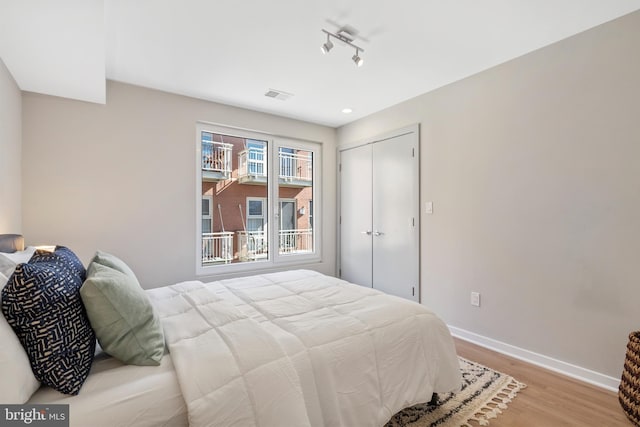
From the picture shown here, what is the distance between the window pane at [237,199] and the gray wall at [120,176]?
1.63 feet

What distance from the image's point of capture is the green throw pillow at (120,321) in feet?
3.87

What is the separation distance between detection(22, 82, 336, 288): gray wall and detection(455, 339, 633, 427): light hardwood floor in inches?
121

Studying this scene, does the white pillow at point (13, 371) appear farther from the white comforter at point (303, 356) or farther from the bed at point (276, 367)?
the white comforter at point (303, 356)

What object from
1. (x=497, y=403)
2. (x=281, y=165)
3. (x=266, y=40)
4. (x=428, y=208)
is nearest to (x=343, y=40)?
(x=266, y=40)

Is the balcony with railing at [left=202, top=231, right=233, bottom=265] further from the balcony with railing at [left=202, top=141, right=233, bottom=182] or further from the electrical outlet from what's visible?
the electrical outlet

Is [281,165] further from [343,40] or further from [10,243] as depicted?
[10,243]

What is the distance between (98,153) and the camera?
2.85 m

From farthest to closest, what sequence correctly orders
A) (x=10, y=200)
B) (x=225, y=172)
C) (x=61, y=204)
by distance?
(x=225, y=172), (x=61, y=204), (x=10, y=200)

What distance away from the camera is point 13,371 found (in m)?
0.91

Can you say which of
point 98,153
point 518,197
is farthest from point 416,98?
point 98,153

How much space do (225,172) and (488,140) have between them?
10.5ft

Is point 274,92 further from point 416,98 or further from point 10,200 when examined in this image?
point 10,200

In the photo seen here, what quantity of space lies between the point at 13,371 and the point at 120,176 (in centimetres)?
244

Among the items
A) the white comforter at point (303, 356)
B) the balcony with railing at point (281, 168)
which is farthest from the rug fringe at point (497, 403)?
the balcony with railing at point (281, 168)
